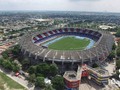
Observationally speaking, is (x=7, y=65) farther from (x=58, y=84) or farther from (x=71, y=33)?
(x=71, y=33)

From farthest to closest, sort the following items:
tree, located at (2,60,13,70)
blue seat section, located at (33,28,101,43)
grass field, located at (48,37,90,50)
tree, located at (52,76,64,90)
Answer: blue seat section, located at (33,28,101,43)
grass field, located at (48,37,90,50)
tree, located at (2,60,13,70)
tree, located at (52,76,64,90)

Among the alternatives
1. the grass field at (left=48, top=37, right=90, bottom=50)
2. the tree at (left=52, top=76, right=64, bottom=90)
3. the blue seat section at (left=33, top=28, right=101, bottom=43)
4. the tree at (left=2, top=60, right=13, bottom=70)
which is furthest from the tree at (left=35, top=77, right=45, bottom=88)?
the blue seat section at (left=33, top=28, right=101, bottom=43)

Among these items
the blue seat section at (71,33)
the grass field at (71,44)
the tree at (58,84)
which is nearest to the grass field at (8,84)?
the tree at (58,84)

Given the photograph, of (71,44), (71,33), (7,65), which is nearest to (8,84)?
(7,65)

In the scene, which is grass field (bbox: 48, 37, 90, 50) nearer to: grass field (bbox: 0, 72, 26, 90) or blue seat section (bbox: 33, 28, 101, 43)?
blue seat section (bbox: 33, 28, 101, 43)

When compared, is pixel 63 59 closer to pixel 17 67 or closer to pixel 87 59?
pixel 87 59

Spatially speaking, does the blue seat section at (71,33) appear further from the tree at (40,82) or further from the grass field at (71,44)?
the tree at (40,82)
